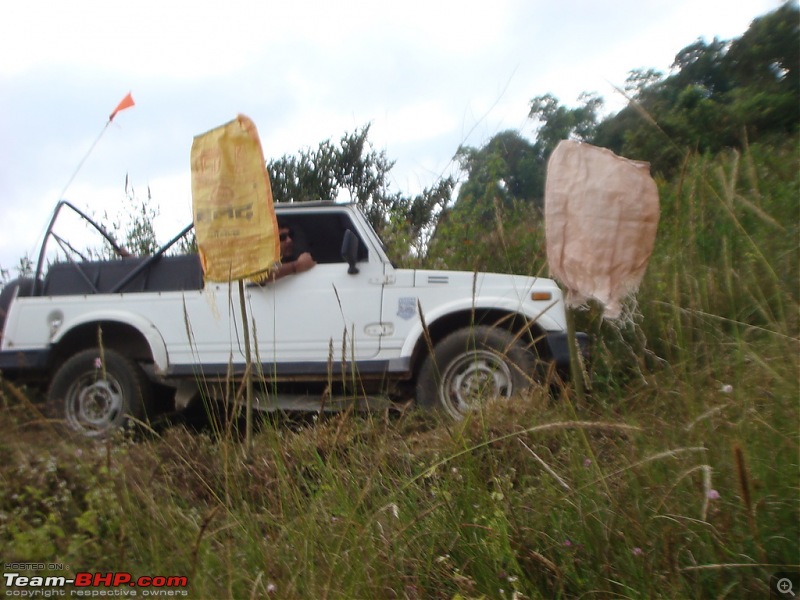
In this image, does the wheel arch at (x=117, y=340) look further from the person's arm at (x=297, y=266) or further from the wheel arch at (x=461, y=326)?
the wheel arch at (x=461, y=326)

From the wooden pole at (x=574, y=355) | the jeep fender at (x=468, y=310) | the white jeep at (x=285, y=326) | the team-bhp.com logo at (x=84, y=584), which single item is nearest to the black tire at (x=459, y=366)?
the white jeep at (x=285, y=326)

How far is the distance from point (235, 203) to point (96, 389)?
2.75 metres

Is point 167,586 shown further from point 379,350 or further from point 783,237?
point 783,237

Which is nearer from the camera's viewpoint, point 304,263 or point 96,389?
point 304,263

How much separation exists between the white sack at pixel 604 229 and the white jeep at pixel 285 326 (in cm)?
280

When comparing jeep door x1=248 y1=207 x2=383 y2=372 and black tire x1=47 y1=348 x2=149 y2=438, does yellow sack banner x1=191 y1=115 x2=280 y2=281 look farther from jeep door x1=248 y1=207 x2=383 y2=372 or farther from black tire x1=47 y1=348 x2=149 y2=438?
black tire x1=47 y1=348 x2=149 y2=438

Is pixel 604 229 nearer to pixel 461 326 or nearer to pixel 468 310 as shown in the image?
pixel 468 310

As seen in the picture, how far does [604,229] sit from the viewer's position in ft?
7.57

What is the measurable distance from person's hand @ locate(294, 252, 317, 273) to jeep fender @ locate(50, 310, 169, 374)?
120cm

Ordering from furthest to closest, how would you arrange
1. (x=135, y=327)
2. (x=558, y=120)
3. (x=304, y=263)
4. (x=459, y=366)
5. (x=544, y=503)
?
1. (x=135, y=327)
2. (x=304, y=263)
3. (x=459, y=366)
4. (x=558, y=120)
5. (x=544, y=503)

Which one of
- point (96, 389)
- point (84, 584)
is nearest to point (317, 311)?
point (96, 389)

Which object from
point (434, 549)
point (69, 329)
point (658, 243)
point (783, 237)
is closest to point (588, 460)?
point (434, 549)

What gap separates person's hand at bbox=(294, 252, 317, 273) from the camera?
19.0 ft

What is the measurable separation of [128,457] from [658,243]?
4436 millimetres
